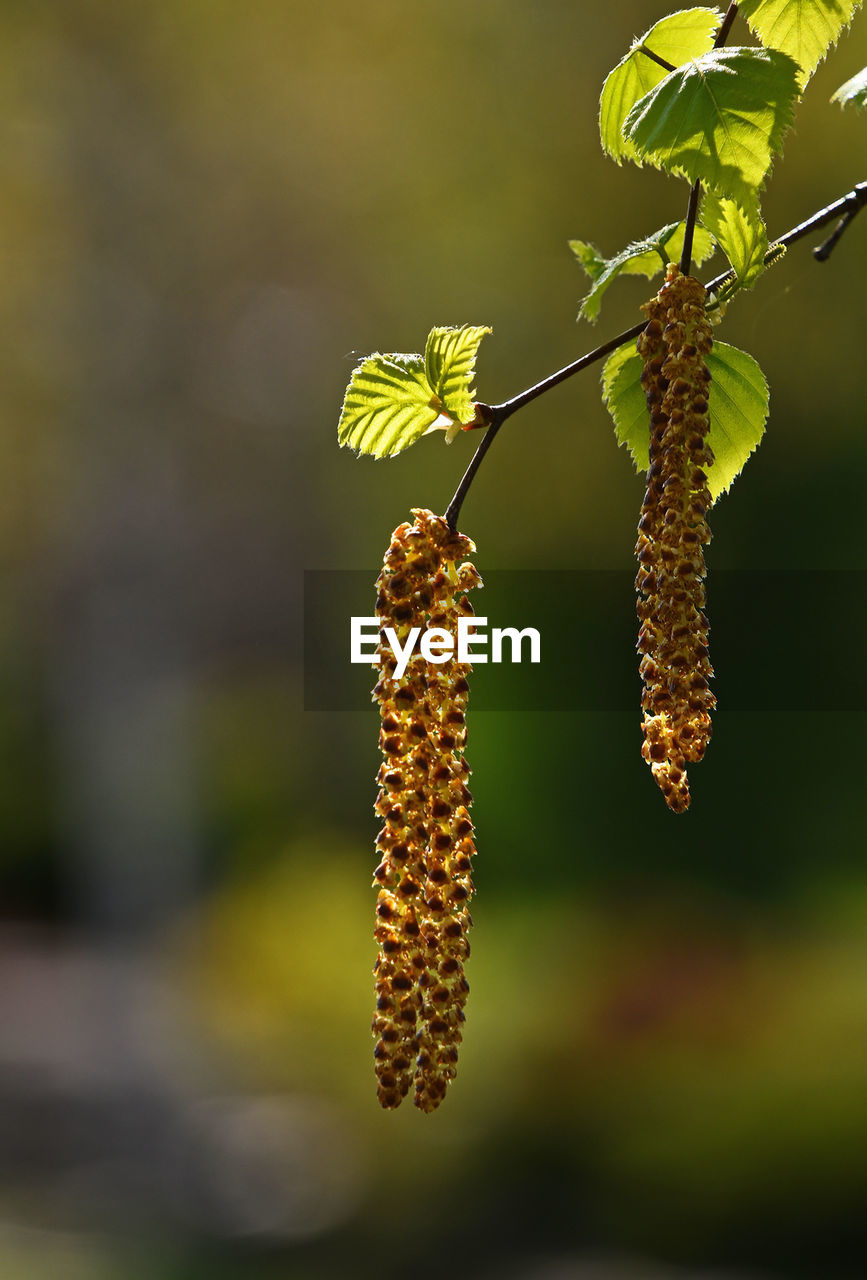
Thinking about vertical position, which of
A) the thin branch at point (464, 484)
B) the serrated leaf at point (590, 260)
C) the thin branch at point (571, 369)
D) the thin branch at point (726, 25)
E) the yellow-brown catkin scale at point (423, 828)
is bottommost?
the yellow-brown catkin scale at point (423, 828)

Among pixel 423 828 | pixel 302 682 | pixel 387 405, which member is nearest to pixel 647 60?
pixel 387 405

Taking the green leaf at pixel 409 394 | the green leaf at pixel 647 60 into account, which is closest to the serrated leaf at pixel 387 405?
the green leaf at pixel 409 394

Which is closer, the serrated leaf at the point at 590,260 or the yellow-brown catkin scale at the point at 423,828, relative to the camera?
the yellow-brown catkin scale at the point at 423,828

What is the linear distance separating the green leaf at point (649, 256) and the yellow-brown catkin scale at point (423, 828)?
0.43 ft

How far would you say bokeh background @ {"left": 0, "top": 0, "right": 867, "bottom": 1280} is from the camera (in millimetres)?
2807

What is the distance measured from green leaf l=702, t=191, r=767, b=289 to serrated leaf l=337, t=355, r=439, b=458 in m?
0.08

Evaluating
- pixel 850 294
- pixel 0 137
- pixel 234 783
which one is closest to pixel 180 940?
pixel 234 783

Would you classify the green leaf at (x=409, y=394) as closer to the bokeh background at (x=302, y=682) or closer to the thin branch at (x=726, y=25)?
the thin branch at (x=726, y=25)

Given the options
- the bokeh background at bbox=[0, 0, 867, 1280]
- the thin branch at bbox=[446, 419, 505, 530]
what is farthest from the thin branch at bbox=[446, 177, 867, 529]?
the bokeh background at bbox=[0, 0, 867, 1280]

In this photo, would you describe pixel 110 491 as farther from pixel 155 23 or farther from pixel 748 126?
pixel 748 126

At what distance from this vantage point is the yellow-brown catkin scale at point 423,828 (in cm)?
26

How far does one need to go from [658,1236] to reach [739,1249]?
0.56 ft

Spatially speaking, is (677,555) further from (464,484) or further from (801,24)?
(801,24)

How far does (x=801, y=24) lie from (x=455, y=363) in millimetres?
140
